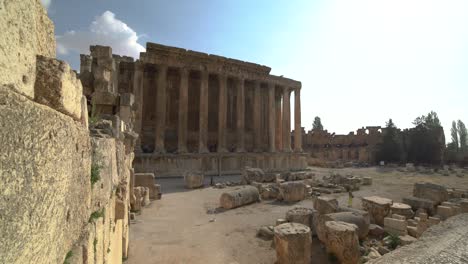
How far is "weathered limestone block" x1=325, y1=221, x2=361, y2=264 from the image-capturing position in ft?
19.3

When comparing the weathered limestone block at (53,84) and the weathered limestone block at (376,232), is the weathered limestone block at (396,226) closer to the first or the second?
the weathered limestone block at (376,232)

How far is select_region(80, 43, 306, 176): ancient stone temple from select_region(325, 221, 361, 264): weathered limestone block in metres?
15.6

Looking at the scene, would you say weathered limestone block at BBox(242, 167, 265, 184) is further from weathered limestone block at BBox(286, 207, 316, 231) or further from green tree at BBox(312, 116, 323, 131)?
A: green tree at BBox(312, 116, 323, 131)

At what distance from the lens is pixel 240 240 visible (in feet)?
23.0

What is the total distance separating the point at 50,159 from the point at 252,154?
23.1 metres

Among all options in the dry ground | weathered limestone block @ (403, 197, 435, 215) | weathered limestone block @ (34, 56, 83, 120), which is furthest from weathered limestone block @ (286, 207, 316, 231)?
weathered limestone block @ (34, 56, 83, 120)

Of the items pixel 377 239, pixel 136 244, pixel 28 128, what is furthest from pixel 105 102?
pixel 377 239

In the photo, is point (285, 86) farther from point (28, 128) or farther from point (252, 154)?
point (28, 128)

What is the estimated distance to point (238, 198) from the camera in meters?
10.8

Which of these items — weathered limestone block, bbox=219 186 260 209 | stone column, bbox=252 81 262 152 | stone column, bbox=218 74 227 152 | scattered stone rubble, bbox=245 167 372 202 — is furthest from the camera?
stone column, bbox=252 81 262 152

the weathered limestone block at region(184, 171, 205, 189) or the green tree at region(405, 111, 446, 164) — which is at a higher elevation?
the green tree at region(405, 111, 446, 164)

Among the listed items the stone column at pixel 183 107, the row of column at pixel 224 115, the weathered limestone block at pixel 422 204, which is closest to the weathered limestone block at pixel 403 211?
the weathered limestone block at pixel 422 204

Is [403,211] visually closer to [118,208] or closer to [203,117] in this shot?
[118,208]

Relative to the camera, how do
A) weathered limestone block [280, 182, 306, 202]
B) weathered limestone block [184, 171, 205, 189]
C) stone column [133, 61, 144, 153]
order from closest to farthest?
weathered limestone block [280, 182, 306, 202]
weathered limestone block [184, 171, 205, 189]
stone column [133, 61, 144, 153]
